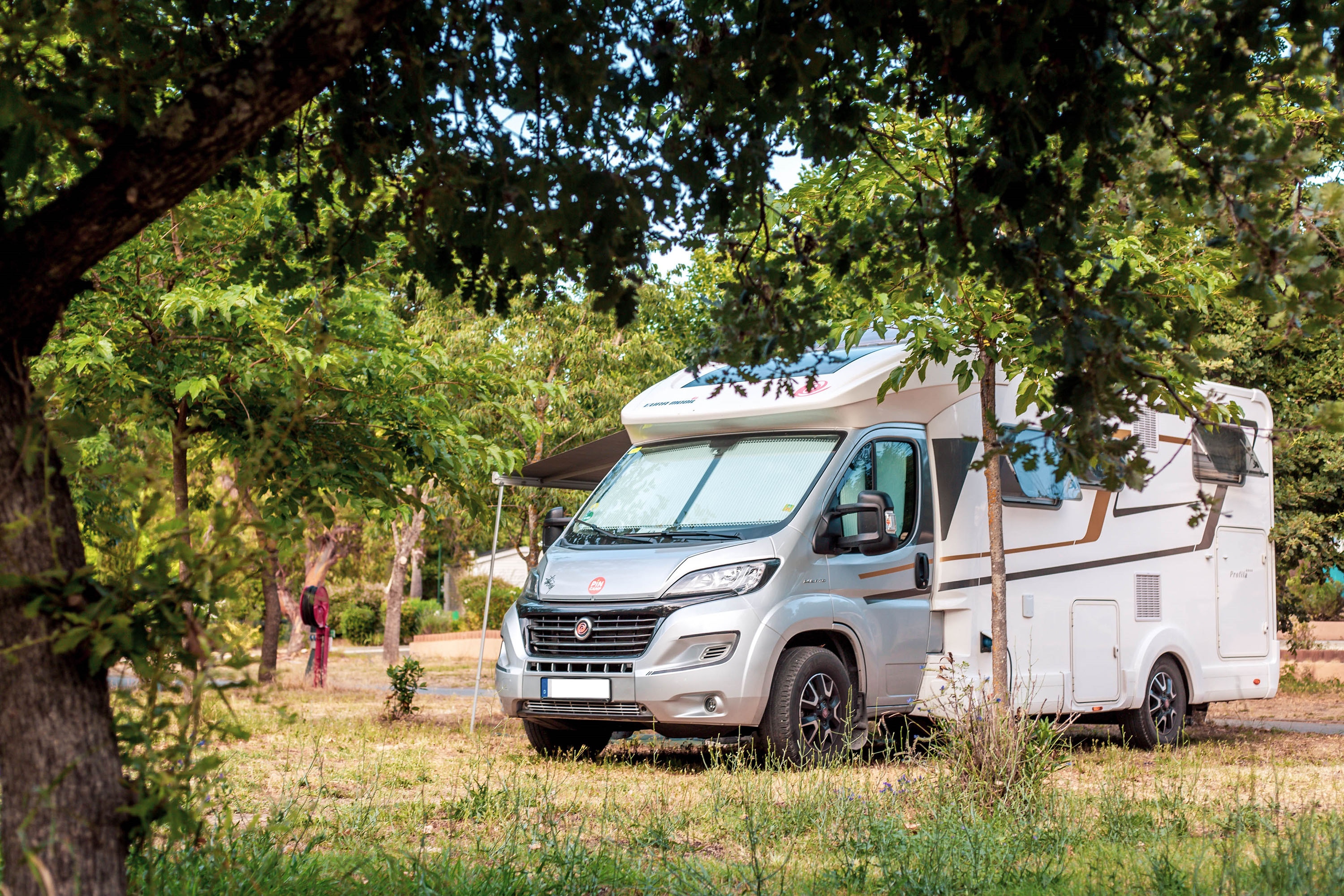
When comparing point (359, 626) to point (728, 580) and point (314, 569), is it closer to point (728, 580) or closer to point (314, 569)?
point (314, 569)

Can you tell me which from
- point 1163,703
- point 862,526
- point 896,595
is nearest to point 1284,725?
point 1163,703

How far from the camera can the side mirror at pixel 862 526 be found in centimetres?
841

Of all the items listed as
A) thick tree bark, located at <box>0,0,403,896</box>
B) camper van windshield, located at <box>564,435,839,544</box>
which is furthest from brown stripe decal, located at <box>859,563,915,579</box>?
thick tree bark, located at <box>0,0,403,896</box>

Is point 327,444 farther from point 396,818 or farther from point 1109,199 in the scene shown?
point 1109,199

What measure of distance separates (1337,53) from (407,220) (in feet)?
8.11

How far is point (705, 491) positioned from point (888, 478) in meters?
1.31

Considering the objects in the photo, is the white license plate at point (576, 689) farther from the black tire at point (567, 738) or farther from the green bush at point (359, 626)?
the green bush at point (359, 626)

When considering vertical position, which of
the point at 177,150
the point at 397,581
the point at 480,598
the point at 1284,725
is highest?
the point at 177,150

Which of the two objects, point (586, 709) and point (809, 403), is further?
point (809, 403)

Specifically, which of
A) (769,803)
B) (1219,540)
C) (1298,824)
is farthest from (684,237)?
(1219,540)

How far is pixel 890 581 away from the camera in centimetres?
891

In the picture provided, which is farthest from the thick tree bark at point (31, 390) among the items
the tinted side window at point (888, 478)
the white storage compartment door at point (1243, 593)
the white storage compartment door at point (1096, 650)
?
the white storage compartment door at point (1243, 593)

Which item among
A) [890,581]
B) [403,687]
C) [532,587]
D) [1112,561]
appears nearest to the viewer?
[890,581]

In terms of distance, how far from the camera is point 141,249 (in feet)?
30.5
